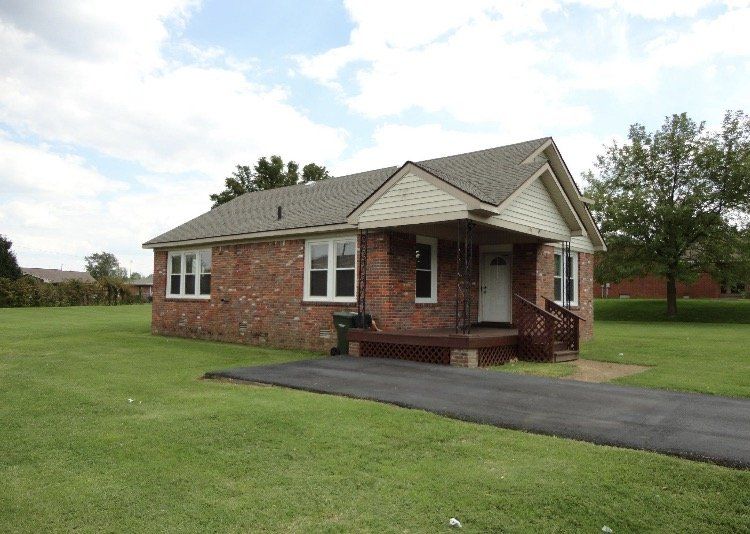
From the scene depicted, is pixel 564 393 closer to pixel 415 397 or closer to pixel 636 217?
pixel 415 397

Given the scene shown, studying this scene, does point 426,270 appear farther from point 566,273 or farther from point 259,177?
point 259,177

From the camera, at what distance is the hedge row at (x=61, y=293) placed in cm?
4303

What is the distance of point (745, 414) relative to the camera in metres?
7.03

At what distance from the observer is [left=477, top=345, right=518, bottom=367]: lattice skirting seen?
1177cm

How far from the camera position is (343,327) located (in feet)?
43.4

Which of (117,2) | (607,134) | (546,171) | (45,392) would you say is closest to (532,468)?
(45,392)

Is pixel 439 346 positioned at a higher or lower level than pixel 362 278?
lower

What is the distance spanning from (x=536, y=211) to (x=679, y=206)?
84.3ft

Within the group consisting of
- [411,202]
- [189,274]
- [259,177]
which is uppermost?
[259,177]

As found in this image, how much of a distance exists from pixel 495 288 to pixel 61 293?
4081 cm

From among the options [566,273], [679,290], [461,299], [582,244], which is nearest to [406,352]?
[461,299]

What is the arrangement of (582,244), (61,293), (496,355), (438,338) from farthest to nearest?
(61,293)
(582,244)
(496,355)
(438,338)

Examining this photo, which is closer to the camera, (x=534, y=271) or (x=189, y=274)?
(x=534, y=271)

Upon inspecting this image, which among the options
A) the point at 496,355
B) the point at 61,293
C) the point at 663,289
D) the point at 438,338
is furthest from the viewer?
the point at 663,289
